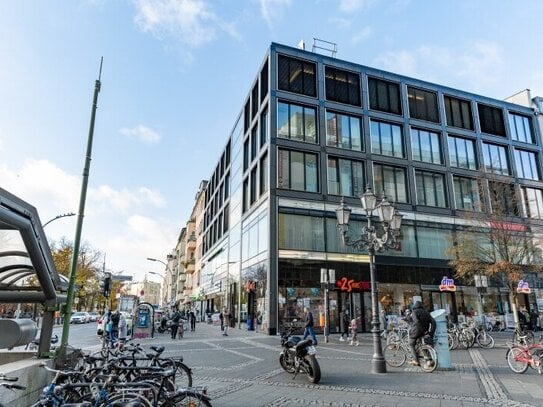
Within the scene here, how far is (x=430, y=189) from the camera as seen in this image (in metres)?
32.7

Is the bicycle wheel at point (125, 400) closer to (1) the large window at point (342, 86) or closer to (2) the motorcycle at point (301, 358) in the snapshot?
(2) the motorcycle at point (301, 358)

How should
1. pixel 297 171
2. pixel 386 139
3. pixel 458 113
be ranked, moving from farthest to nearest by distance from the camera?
pixel 458 113 → pixel 386 139 → pixel 297 171

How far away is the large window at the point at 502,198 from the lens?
2404 cm

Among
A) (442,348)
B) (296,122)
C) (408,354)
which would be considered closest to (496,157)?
(296,122)

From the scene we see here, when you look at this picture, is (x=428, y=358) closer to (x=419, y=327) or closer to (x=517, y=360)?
(x=419, y=327)

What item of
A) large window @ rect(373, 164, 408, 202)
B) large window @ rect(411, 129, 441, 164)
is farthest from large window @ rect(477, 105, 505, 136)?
large window @ rect(373, 164, 408, 202)

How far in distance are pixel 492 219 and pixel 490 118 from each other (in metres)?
18.6

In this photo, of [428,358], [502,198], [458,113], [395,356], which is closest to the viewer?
[428,358]

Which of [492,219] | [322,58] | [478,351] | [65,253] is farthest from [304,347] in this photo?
[65,253]

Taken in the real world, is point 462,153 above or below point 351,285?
above

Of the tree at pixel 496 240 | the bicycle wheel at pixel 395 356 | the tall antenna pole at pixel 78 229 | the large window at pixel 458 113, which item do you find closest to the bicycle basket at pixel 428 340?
the bicycle wheel at pixel 395 356

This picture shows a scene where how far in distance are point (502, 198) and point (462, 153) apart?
1168 cm

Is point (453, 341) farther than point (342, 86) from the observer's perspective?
No

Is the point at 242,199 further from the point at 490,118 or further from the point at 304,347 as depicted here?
the point at 304,347
